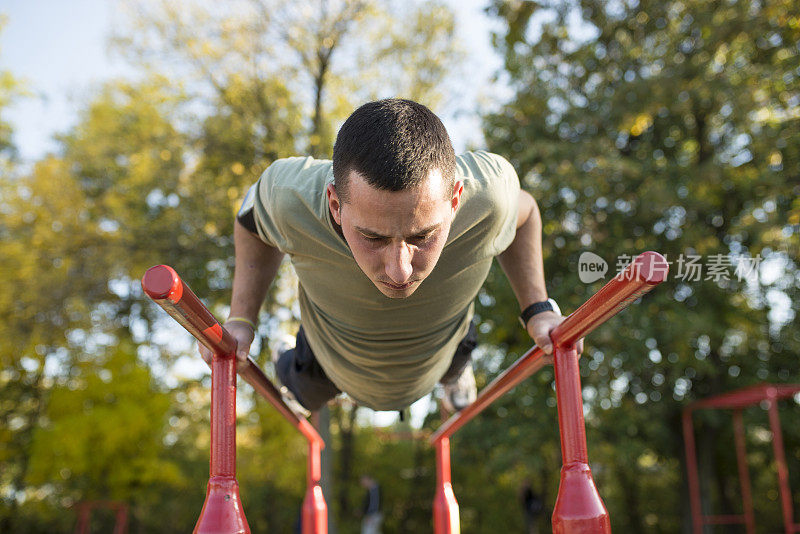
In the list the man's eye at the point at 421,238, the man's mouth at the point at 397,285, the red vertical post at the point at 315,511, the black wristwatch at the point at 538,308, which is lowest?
the red vertical post at the point at 315,511

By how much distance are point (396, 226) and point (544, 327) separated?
0.69 meters

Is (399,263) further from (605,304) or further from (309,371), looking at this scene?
(309,371)

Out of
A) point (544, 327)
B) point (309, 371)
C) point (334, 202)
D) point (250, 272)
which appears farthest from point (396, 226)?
point (309, 371)

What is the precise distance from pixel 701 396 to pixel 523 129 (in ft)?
18.6

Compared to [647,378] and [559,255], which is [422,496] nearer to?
[647,378]

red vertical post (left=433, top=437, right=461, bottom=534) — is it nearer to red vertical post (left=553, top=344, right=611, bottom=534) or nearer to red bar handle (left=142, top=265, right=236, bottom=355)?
red vertical post (left=553, top=344, right=611, bottom=534)

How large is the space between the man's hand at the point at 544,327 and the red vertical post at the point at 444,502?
132 cm

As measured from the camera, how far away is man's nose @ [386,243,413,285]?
46.0 inches

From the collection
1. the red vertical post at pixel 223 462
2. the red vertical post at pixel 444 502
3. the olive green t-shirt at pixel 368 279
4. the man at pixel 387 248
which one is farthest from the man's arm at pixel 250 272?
the red vertical post at pixel 444 502

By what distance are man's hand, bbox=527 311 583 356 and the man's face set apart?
1.58 ft

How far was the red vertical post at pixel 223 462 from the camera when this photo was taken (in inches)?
45.3

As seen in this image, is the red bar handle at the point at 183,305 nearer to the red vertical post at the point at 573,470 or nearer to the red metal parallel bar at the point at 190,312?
the red metal parallel bar at the point at 190,312

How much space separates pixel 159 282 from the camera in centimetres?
97

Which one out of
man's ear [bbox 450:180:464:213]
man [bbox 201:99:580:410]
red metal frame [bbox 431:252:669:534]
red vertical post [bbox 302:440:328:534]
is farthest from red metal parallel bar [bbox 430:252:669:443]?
red vertical post [bbox 302:440:328:534]
